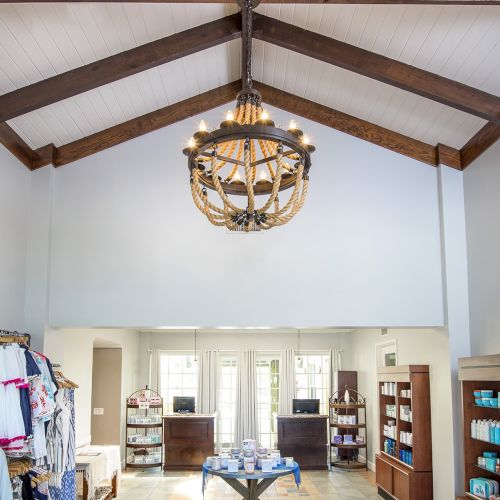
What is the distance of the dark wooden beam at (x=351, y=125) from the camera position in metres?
7.52

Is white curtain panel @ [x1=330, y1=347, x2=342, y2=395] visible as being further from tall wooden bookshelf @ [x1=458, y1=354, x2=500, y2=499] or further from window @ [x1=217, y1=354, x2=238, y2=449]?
tall wooden bookshelf @ [x1=458, y1=354, x2=500, y2=499]

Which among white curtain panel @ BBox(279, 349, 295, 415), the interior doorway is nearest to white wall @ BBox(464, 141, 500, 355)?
the interior doorway

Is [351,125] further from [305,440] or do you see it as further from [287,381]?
[287,381]

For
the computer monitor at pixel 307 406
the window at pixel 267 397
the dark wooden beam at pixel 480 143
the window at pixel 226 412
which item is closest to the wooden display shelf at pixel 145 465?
the window at pixel 226 412

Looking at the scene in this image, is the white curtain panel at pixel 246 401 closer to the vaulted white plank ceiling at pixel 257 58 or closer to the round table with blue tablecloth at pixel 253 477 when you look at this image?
the round table with blue tablecloth at pixel 253 477

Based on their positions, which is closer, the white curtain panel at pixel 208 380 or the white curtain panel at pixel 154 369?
the white curtain panel at pixel 208 380

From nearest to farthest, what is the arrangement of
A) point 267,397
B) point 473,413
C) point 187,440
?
point 473,413 < point 187,440 < point 267,397

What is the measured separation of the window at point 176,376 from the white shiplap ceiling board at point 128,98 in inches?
305

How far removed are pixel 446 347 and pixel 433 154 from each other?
2.19 meters

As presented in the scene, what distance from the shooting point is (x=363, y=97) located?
7039mm

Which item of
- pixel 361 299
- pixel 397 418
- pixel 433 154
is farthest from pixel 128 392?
pixel 433 154

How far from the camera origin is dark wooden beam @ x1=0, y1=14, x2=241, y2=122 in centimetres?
597

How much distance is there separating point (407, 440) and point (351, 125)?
4.11 meters

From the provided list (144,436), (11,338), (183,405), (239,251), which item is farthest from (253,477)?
(183,405)
